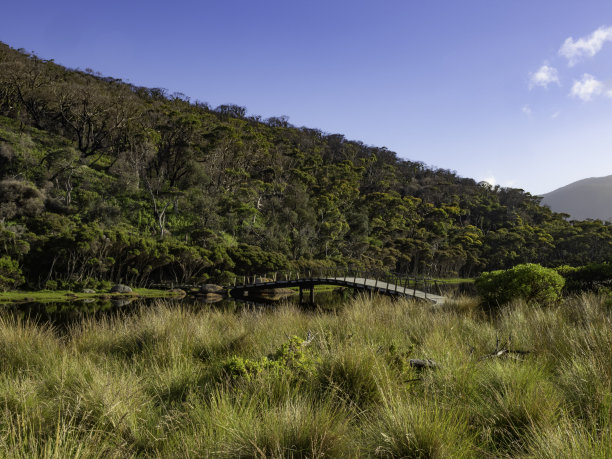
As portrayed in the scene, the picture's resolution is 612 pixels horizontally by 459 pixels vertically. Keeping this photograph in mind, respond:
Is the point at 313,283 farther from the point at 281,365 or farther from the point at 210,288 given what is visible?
the point at 281,365

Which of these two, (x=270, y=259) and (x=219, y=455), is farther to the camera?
(x=270, y=259)

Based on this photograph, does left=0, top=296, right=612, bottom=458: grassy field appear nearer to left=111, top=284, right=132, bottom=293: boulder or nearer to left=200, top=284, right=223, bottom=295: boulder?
left=111, top=284, right=132, bottom=293: boulder

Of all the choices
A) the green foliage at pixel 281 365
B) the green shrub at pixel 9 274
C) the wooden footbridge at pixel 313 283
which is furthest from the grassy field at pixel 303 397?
the green shrub at pixel 9 274

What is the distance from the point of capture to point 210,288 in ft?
95.1

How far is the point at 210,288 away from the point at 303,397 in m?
26.8

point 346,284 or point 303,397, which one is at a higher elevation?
point 303,397

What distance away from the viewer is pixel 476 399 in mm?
3492

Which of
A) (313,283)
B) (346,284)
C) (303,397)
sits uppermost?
(303,397)

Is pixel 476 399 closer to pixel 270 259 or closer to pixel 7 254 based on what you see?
pixel 7 254

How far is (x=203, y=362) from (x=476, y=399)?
12.2 ft

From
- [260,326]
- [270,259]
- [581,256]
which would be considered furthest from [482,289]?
[581,256]

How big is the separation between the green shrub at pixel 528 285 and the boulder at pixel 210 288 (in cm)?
2246

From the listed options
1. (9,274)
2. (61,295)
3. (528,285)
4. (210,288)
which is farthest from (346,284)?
(9,274)

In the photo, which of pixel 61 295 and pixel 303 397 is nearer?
pixel 303 397
